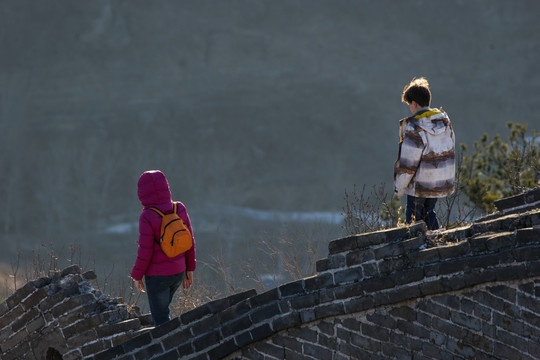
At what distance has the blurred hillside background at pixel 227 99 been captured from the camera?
1751 inches

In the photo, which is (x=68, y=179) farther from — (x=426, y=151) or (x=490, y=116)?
(x=426, y=151)

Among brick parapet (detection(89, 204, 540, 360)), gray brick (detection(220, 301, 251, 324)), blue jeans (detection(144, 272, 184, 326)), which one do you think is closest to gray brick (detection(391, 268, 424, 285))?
brick parapet (detection(89, 204, 540, 360))

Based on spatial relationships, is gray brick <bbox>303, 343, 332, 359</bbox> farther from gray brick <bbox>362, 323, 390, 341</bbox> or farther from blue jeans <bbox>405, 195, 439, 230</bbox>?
blue jeans <bbox>405, 195, 439, 230</bbox>

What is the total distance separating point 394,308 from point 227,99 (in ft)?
152

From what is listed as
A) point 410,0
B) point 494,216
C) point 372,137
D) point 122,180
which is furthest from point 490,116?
point 494,216

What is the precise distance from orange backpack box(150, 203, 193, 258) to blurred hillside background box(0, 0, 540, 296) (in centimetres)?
3073

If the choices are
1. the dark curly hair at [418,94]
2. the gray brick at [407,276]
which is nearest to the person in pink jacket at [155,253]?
the gray brick at [407,276]

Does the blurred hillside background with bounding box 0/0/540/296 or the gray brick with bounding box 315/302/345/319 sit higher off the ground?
the blurred hillside background with bounding box 0/0/540/296

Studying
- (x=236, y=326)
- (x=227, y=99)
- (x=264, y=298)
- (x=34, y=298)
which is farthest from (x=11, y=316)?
(x=227, y=99)

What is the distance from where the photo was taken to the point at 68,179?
1811 inches

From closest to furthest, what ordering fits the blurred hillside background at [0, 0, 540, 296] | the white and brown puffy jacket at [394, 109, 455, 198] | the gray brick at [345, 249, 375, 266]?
the gray brick at [345, 249, 375, 266] < the white and brown puffy jacket at [394, 109, 455, 198] < the blurred hillside background at [0, 0, 540, 296]

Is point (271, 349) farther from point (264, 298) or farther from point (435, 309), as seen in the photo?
point (435, 309)

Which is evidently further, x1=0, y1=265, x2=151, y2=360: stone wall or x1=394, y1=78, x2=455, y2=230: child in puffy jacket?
x1=0, y1=265, x2=151, y2=360: stone wall

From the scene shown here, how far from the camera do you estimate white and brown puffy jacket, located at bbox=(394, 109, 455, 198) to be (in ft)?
22.6
